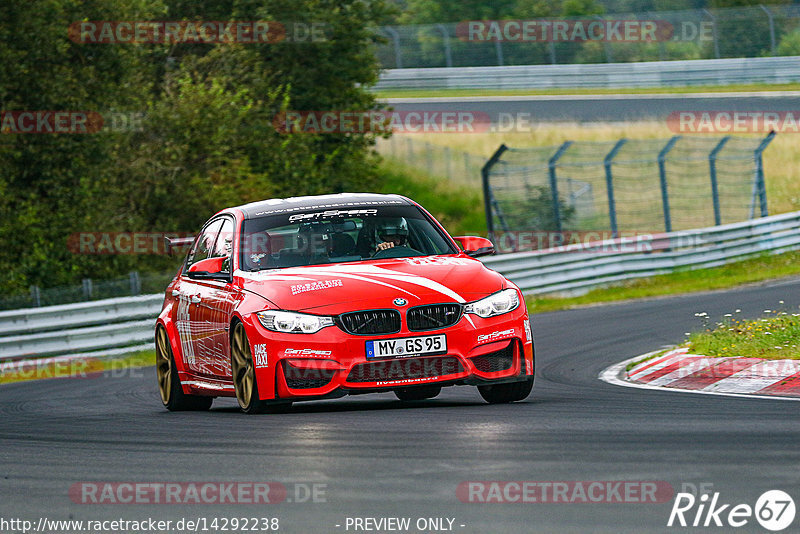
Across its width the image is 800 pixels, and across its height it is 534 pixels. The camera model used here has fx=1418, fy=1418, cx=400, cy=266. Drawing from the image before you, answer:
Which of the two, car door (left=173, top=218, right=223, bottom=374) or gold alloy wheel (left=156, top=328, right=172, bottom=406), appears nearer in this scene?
car door (left=173, top=218, right=223, bottom=374)

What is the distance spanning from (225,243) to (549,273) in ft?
48.4

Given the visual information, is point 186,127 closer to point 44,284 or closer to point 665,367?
point 44,284

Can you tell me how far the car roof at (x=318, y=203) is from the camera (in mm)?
10469

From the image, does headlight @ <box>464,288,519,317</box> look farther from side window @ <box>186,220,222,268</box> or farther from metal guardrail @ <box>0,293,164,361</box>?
metal guardrail @ <box>0,293,164,361</box>

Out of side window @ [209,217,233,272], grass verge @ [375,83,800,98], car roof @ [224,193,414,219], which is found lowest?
grass verge @ [375,83,800,98]

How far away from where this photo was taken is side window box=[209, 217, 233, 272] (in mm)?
10488

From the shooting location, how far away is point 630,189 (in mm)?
38000

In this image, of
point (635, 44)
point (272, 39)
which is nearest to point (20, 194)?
point (272, 39)

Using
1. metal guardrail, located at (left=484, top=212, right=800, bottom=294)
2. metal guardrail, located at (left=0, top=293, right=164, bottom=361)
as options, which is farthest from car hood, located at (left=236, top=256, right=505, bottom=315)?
metal guardrail, located at (left=484, top=212, right=800, bottom=294)

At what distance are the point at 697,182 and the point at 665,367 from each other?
1174 inches

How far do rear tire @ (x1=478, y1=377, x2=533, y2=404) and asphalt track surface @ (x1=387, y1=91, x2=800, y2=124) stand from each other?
32.5 meters

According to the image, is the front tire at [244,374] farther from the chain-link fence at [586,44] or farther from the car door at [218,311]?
the chain-link fence at [586,44]

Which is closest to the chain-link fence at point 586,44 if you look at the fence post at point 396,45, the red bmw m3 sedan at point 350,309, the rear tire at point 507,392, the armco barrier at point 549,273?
the fence post at point 396,45

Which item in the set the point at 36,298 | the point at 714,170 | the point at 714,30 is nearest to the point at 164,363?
the point at 36,298
